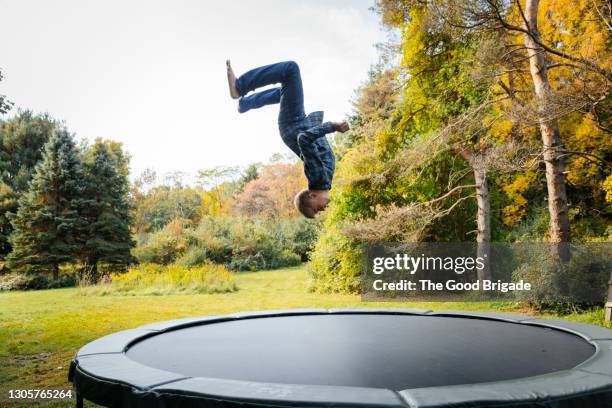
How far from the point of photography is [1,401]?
2.60 m

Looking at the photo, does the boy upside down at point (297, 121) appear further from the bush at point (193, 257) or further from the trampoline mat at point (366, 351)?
the bush at point (193, 257)

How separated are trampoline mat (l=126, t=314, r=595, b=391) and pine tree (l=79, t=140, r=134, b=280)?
6.48 meters

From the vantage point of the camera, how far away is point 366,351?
188 cm

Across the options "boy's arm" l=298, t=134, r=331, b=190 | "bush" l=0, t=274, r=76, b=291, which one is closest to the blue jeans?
"boy's arm" l=298, t=134, r=331, b=190

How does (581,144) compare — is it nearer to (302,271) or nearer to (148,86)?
(302,271)

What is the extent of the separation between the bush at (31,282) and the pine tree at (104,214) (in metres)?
0.47

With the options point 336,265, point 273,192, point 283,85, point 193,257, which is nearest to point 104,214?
point 193,257

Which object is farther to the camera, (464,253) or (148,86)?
(148,86)

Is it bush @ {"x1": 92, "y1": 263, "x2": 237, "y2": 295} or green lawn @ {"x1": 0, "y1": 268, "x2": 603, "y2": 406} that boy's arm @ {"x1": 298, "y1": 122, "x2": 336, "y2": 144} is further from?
bush @ {"x1": 92, "y1": 263, "x2": 237, "y2": 295}

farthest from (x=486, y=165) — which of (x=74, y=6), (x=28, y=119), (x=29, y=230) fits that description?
(x=28, y=119)

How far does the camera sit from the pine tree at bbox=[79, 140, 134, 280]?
8445mm

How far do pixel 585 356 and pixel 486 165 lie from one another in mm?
3193

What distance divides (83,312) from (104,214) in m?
3.49

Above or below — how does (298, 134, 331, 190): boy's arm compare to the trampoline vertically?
above
